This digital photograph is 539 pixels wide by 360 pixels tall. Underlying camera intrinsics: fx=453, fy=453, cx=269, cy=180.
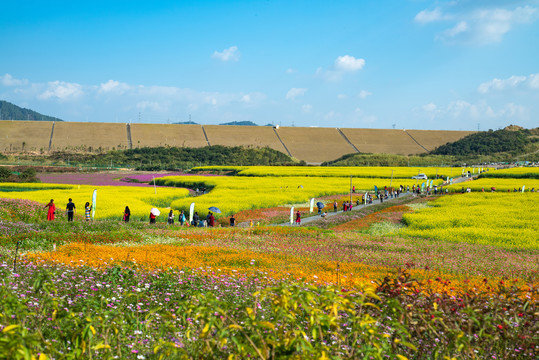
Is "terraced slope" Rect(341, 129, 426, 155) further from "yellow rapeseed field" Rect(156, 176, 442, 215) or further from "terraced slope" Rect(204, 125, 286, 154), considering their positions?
"yellow rapeseed field" Rect(156, 176, 442, 215)

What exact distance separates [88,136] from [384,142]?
4371 inches

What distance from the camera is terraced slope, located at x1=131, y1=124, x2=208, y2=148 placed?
6107 inches

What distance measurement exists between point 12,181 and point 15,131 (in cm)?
10160

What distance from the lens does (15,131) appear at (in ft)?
490

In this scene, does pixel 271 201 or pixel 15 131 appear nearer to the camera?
pixel 271 201

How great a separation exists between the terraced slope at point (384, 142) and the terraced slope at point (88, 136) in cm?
8826

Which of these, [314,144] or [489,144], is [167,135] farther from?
[489,144]

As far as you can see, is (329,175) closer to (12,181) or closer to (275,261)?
(12,181)

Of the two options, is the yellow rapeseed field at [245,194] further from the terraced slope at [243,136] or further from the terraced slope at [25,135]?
the terraced slope at [243,136]

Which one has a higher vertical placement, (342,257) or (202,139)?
(202,139)

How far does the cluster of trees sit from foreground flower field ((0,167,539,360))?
463 ft

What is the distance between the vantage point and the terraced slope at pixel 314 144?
158 metres

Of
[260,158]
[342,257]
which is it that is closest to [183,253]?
[342,257]

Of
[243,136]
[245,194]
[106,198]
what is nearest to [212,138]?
[243,136]
